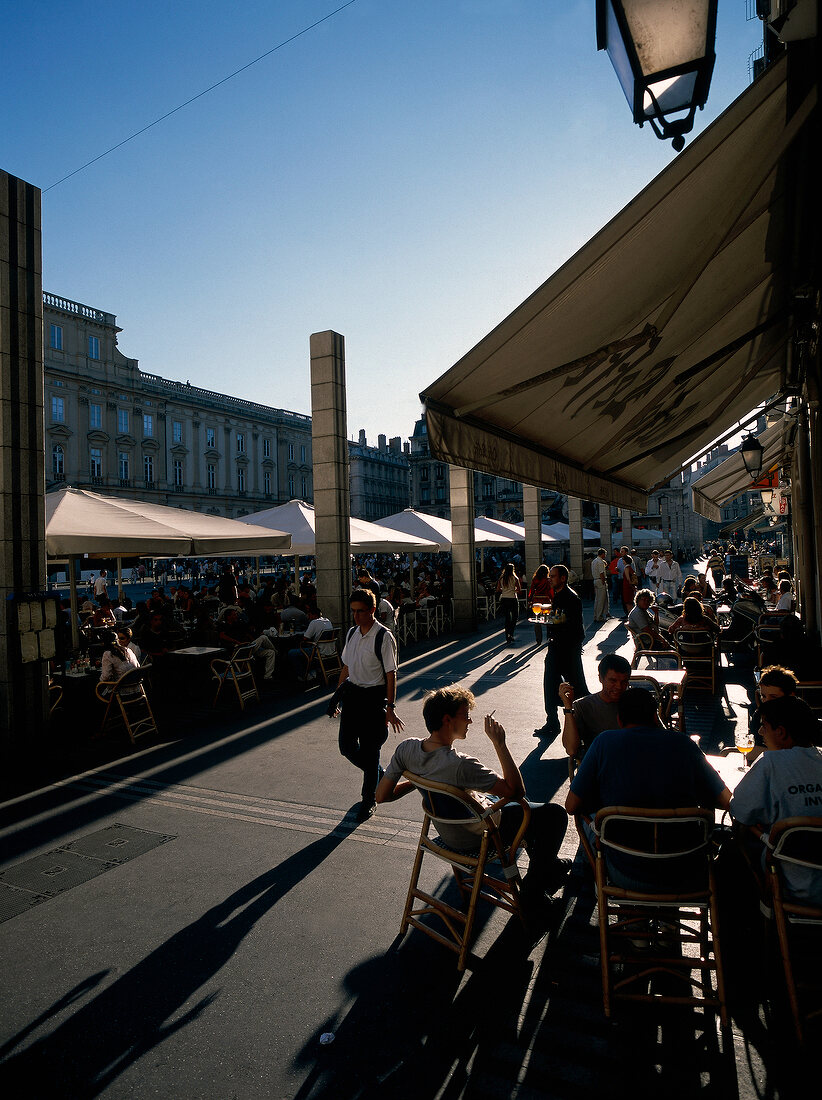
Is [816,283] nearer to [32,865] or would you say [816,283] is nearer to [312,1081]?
[312,1081]

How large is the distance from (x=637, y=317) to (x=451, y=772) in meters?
2.85

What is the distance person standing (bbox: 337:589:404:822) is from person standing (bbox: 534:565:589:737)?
259 cm

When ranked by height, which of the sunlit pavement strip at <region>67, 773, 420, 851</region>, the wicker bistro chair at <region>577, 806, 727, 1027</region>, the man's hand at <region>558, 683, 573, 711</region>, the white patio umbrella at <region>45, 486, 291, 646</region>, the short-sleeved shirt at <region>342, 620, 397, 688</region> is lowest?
the sunlit pavement strip at <region>67, 773, 420, 851</region>

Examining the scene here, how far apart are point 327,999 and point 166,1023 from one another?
0.70m

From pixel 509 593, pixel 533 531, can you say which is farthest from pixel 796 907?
pixel 533 531

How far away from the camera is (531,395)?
13.5ft

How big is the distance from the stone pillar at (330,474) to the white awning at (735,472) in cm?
680

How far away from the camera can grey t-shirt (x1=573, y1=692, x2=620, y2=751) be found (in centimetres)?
429

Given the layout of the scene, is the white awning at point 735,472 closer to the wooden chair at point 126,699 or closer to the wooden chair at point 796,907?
the wooden chair at point 796,907

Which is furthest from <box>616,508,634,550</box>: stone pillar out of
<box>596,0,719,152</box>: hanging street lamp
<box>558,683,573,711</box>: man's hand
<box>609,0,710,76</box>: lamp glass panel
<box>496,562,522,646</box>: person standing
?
<box>609,0,710,76</box>: lamp glass panel

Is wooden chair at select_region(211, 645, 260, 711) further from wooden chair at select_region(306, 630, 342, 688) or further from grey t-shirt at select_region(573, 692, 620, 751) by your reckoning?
grey t-shirt at select_region(573, 692, 620, 751)

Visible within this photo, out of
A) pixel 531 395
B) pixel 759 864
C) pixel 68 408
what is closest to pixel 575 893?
pixel 759 864

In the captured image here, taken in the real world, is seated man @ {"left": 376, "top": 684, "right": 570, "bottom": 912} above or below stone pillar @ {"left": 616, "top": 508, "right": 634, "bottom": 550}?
below

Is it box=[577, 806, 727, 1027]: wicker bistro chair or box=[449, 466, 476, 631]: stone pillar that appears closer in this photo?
box=[577, 806, 727, 1027]: wicker bistro chair
